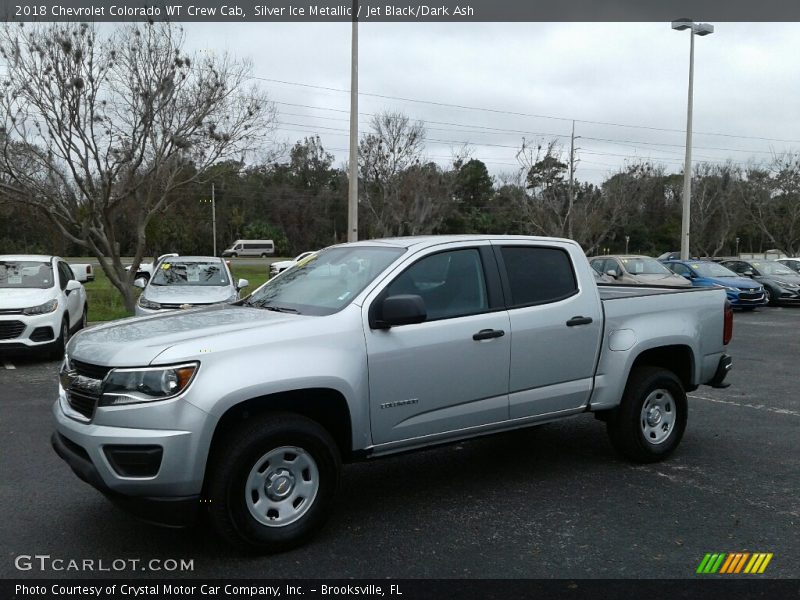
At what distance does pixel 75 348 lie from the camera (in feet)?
15.1

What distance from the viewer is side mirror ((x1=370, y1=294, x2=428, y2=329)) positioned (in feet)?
15.2

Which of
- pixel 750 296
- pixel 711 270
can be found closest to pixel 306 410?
pixel 750 296

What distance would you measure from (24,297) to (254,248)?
195 feet

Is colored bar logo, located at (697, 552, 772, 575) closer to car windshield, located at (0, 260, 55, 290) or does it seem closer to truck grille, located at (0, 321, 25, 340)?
truck grille, located at (0, 321, 25, 340)

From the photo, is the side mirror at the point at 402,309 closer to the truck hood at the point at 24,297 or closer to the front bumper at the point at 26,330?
the front bumper at the point at 26,330

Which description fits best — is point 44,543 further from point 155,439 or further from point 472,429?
point 472,429

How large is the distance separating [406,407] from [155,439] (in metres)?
1.59

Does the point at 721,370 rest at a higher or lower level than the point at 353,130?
lower

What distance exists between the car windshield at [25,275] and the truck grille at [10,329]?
3.54 feet

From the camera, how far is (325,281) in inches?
211

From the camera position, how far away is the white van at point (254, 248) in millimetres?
68688

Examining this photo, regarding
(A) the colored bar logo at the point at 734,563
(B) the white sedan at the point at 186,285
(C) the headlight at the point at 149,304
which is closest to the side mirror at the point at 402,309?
(A) the colored bar logo at the point at 734,563

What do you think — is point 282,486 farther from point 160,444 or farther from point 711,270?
point 711,270

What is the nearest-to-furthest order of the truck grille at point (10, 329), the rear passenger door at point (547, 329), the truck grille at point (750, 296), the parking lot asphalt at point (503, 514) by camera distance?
the parking lot asphalt at point (503, 514), the rear passenger door at point (547, 329), the truck grille at point (10, 329), the truck grille at point (750, 296)
